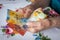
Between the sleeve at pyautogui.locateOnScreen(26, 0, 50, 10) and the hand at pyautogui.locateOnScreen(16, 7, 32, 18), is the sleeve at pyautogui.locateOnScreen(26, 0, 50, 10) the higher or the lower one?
the higher one

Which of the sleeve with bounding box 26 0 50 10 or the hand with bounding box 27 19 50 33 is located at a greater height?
the sleeve with bounding box 26 0 50 10

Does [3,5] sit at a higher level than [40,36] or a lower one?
higher

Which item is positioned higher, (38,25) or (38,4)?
(38,4)

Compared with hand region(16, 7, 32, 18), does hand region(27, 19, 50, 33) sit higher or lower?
lower

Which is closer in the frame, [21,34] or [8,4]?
[21,34]

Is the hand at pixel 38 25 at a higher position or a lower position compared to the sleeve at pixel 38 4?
lower

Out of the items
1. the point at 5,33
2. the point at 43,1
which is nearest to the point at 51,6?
the point at 43,1

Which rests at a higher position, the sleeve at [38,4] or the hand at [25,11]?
the sleeve at [38,4]

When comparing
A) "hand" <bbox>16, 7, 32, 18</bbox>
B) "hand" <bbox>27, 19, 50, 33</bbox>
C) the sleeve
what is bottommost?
"hand" <bbox>27, 19, 50, 33</bbox>

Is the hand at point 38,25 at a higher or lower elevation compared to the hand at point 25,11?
lower

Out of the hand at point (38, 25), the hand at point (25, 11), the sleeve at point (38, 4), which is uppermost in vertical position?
the sleeve at point (38, 4)

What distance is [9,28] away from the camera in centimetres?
64

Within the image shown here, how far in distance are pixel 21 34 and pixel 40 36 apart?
82mm

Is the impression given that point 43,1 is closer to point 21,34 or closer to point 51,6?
point 51,6
